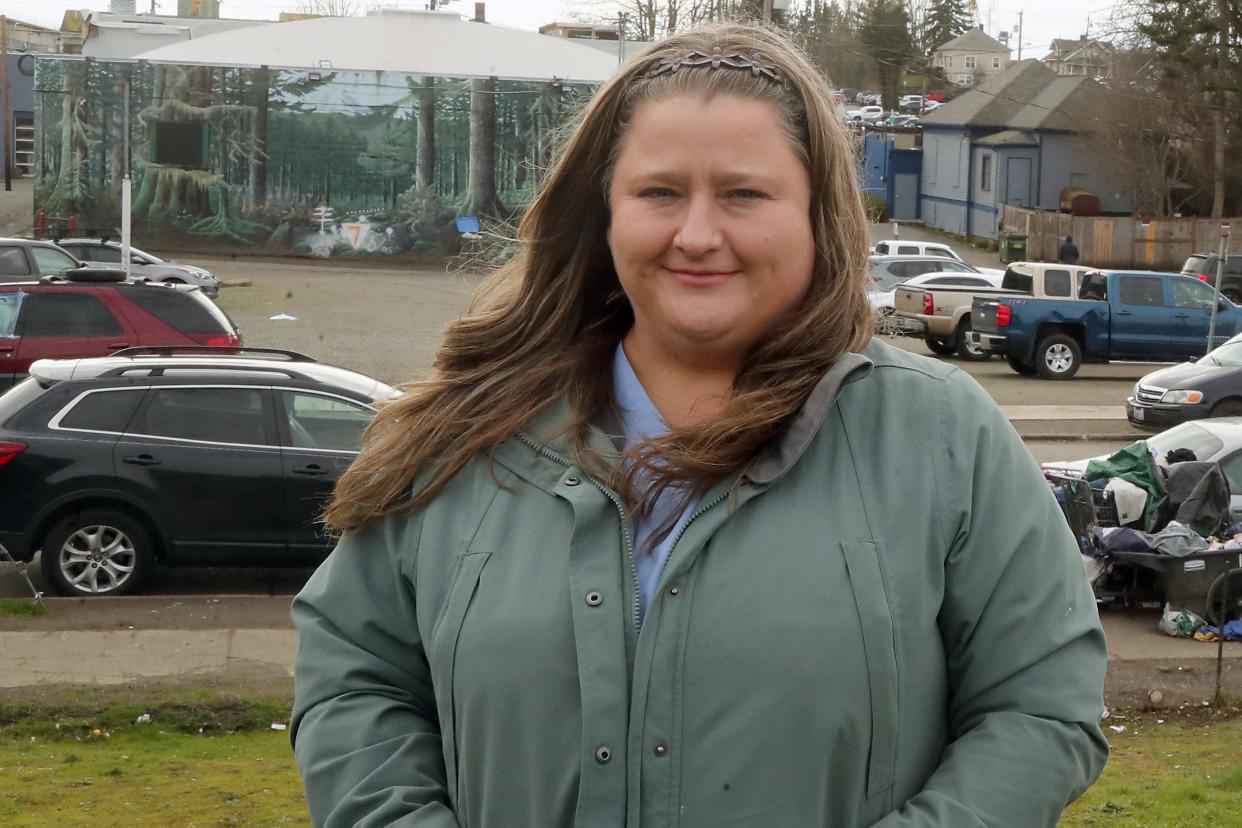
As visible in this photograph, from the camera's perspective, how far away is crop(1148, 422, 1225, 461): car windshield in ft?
41.7

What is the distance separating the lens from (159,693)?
27.9 feet

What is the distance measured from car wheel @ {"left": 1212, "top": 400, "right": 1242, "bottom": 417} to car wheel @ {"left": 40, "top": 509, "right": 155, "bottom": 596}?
521 inches

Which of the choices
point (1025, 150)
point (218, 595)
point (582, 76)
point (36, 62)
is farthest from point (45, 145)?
point (218, 595)

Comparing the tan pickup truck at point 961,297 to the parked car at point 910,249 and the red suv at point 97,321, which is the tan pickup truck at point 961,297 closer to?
the parked car at point 910,249

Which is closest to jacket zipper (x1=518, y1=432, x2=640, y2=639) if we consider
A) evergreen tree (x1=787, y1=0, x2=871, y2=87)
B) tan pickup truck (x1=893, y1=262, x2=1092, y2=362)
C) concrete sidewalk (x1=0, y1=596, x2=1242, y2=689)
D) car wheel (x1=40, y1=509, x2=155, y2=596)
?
concrete sidewalk (x1=0, y1=596, x2=1242, y2=689)

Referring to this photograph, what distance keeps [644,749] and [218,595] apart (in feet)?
31.3

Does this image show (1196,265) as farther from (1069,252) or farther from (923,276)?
(923,276)

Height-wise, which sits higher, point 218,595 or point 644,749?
point 644,749

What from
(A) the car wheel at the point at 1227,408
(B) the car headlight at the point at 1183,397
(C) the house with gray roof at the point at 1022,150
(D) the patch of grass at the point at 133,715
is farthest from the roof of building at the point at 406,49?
(D) the patch of grass at the point at 133,715

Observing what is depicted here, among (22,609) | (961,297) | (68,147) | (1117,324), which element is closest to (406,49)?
(68,147)

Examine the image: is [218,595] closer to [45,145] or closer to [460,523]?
[460,523]

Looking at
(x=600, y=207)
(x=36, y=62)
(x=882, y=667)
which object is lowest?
(x=882, y=667)

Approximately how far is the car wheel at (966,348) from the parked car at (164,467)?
17925mm

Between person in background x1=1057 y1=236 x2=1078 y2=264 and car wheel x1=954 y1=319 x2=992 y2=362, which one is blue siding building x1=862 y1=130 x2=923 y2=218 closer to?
person in background x1=1057 y1=236 x2=1078 y2=264
